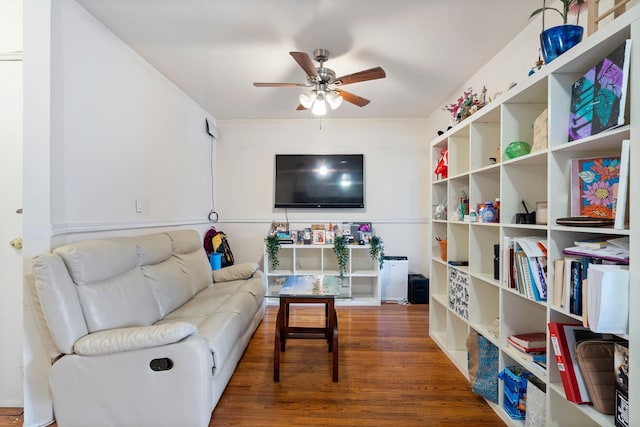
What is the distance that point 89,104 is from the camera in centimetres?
198

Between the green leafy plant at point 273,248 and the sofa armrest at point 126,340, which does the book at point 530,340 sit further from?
the green leafy plant at point 273,248

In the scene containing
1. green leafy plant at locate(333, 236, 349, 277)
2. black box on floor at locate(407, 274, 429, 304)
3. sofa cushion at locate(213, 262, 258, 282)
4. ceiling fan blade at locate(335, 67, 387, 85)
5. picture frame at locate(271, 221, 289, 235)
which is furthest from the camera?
picture frame at locate(271, 221, 289, 235)

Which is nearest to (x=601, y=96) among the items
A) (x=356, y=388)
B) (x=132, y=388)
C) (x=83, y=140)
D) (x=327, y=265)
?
(x=356, y=388)

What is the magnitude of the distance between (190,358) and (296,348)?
1269mm

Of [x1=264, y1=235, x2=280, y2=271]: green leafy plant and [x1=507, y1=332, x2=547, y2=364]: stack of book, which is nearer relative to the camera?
[x1=507, y1=332, x2=547, y2=364]: stack of book

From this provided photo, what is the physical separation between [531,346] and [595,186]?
3.07 feet

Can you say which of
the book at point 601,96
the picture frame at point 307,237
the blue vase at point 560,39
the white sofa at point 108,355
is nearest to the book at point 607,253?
the book at point 601,96

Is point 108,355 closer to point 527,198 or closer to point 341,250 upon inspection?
point 527,198

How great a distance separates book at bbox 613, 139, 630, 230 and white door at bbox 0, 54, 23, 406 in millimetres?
3047

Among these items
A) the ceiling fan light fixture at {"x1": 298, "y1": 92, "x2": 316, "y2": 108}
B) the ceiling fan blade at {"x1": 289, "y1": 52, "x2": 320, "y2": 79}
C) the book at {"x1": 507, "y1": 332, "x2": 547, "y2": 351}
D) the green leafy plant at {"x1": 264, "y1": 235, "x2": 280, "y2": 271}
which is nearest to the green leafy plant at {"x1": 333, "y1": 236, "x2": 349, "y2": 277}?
the green leafy plant at {"x1": 264, "y1": 235, "x2": 280, "y2": 271}

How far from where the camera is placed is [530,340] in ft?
5.40

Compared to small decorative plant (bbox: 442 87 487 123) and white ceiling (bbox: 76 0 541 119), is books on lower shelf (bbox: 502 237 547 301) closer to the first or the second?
small decorative plant (bbox: 442 87 487 123)

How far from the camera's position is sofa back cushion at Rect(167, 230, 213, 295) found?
270cm

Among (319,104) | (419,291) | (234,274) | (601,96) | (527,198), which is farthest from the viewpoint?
(419,291)
